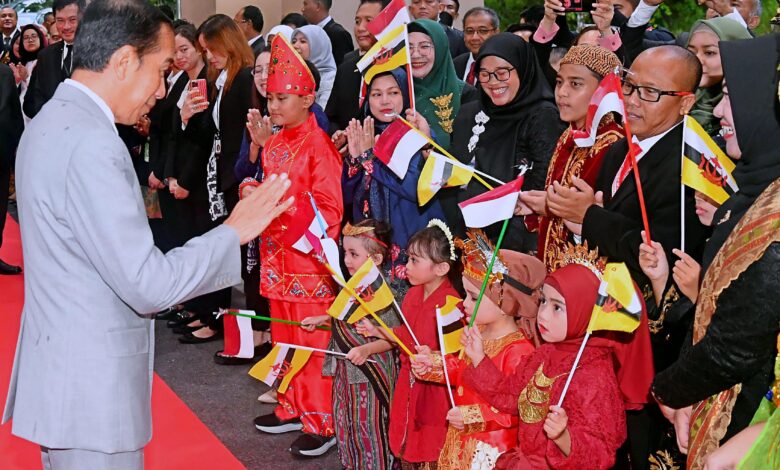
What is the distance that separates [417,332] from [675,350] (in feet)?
2.93

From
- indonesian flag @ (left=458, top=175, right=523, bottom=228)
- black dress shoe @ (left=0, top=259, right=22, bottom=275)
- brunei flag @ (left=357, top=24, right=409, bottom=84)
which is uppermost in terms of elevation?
brunei flag @ (left=357, top=24, right=409, bottom=84)

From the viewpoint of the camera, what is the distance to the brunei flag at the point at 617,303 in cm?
219

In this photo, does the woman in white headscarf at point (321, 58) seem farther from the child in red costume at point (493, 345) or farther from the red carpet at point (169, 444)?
the child in red costume at point (493, 345)

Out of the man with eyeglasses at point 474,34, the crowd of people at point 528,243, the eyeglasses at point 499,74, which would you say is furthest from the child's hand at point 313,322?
the man with eyeglasses at point 474,34

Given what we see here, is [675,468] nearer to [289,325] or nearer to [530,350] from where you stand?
[530,350]

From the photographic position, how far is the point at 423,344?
10.4 feet

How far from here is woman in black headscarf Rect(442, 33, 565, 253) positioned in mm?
3463

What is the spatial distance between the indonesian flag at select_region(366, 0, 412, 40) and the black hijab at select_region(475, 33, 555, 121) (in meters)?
0.34

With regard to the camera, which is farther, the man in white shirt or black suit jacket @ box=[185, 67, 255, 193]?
the man in white shirt

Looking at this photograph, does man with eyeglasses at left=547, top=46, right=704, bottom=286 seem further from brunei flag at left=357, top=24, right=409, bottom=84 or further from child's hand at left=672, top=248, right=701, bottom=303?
brunei flag at left=357, top=24, right=409, bottom=84

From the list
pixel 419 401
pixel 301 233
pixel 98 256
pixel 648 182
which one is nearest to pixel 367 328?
pixel 419 401

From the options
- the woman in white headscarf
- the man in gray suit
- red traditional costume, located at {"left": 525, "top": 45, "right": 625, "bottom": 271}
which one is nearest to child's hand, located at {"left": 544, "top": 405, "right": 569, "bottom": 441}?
red traditional costume, located at {"left": 525, "top": 45, "right": 625, "bottom": 271}

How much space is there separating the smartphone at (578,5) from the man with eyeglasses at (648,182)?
1648 millimetres

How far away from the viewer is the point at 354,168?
396cm
